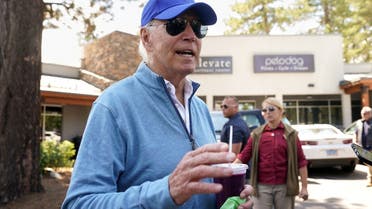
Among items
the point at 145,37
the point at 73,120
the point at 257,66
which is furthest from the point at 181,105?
the point at 257,66

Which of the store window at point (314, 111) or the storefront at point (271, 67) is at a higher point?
the storefront at point (271, 67)

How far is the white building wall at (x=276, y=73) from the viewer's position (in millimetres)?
23688

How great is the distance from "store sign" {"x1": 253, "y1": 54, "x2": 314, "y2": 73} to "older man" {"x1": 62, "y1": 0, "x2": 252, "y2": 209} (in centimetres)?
2209

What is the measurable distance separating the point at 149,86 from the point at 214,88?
21.9 meters

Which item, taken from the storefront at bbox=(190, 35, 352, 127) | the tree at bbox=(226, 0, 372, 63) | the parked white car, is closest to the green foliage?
the parked white car

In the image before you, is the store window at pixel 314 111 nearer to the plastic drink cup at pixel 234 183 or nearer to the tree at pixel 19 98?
the tree at pixel 19 98

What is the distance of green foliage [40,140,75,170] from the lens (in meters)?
11.0

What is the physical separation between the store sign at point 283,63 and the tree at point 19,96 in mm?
18348

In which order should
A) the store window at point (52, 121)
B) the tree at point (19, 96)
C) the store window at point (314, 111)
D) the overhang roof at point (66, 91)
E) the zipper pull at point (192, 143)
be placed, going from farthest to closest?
the store window at point (314, 111), the store window at point (52, 121), the overhang roof at point (66, 91), the tree at point (19, 96), the zipper pull at point (192, 143)

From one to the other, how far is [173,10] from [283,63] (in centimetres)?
2285

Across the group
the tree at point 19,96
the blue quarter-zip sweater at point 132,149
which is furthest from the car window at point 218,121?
the blue quarter-zip sweater at point 132,149

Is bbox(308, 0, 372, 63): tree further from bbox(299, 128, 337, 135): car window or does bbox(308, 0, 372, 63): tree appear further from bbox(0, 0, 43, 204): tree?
bbox(0, 0, 43, 204): tree

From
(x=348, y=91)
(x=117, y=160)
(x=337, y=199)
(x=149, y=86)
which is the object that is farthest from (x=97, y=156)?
(x=348, y=91)

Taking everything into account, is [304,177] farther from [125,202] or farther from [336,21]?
[336,21]
